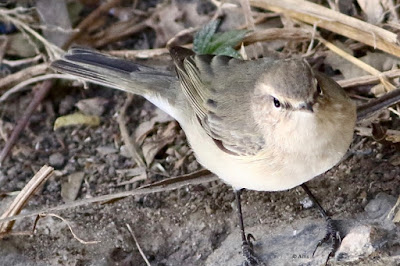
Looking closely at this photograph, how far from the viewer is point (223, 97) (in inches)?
172

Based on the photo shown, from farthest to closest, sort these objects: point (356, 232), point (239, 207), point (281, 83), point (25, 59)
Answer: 1. point (25, 59)
2. point (239, 207)
3. point (356, 232)
4. point (281, 83)

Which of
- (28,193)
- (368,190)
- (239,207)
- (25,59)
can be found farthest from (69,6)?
(368,190)

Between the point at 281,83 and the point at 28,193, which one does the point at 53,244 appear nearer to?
the point at 28,193

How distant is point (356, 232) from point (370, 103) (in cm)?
98

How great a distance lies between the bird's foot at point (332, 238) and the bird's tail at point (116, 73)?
4.51 ft

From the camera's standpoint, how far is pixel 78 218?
15.4 ft

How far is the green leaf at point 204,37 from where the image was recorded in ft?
17.7

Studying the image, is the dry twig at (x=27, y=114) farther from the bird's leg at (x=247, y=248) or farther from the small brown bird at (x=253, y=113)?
the bird's leg at (x=247, y=248)

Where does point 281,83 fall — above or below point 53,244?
above

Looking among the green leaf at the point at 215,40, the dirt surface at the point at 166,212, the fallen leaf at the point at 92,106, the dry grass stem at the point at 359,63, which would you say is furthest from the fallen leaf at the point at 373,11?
the fallen leaf at the point at 92,106

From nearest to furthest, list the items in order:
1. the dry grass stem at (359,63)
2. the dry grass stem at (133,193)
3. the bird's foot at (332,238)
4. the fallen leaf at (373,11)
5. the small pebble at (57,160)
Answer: the bird's foot at (332,238), the dry grass stem at (133,193), the dry grass stem at (359,63), the small pebble at (57,160), the fallen leaf at (373,11)

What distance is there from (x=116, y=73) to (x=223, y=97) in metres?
0.98

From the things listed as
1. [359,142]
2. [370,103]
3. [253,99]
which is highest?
[253,99]

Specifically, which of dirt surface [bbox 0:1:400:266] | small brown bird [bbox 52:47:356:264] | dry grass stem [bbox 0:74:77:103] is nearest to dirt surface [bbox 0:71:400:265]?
dirt surface [bbox 0:1:400:266]
